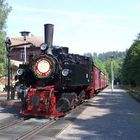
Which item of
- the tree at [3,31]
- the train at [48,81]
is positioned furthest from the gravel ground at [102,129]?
the tree at [3,31]

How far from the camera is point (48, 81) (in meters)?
21.2

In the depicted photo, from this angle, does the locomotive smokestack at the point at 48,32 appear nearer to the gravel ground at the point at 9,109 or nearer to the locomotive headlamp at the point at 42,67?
the locomotive headlamp at the point at 42,67

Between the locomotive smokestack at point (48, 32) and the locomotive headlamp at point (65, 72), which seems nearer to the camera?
the locomotive headlamp at point (65, 72)

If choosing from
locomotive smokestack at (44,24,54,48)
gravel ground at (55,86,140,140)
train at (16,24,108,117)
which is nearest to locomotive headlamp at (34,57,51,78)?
train at (16,24,108,117)

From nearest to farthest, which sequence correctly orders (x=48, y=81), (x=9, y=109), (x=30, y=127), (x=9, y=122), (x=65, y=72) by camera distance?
(x=30, y=127) < (x=9, y=122) < (x=65, y=72) < (x=48, y=81) < (x=9, y=109)

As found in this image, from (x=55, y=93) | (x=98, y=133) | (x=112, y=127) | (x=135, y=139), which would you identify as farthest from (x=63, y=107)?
(x=135, y=139)

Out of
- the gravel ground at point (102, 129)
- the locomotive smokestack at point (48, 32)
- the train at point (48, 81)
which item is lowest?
the gravel ground at point (102, 129)

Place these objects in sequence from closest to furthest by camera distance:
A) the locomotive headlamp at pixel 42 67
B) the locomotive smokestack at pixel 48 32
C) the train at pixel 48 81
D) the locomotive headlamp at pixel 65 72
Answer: the train at pixel 48 81 → the locomotive headlamp at pixel 65 72 → the locomotive headlamp at pixel 42 67 → the locomotive smokestack at pixel 48 32

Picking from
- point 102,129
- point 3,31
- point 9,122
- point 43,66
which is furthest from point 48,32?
point 3,31

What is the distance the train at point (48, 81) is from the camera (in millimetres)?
20078

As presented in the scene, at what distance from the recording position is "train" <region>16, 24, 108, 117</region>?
20078 mm

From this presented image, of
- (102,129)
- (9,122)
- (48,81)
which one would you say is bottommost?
(102,129)

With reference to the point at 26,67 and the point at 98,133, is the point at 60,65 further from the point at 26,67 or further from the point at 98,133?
the point at 98,133

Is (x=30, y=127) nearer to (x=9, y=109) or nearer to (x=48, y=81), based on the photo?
(x=48, y=81)
